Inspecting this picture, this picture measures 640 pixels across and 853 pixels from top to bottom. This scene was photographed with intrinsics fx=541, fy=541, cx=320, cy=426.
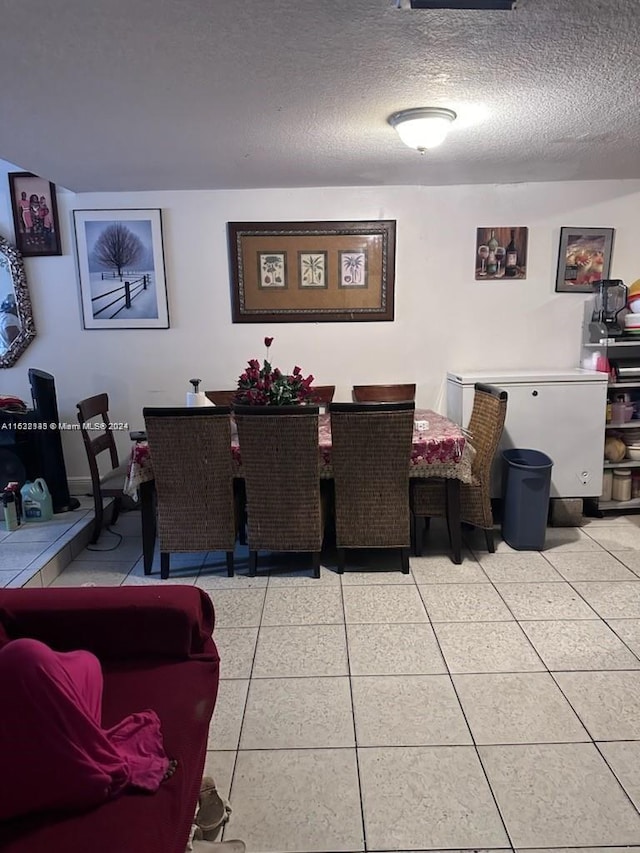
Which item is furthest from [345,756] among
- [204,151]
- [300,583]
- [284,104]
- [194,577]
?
[204,151]

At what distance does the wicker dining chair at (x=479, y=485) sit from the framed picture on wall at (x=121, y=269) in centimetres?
217

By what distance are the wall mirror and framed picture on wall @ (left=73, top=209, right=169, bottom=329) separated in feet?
1.26

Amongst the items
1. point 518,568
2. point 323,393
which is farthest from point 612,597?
point 323,393

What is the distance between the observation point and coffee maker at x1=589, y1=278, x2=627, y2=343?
364cm

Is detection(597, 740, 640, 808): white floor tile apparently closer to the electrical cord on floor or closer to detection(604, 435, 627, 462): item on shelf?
detection(604, 435, 627, 462): item on shelf

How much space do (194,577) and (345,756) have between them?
59.1 inches

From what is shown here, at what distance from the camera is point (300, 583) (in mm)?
2863

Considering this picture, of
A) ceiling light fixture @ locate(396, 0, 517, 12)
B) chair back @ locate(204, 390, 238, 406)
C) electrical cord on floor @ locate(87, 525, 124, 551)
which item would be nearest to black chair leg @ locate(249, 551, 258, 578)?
electrical cord on floor @ locate(87, 525, 124, 551)

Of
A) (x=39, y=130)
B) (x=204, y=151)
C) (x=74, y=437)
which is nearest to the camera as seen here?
(x=39, y=130)

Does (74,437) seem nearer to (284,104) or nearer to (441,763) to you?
(284,104)

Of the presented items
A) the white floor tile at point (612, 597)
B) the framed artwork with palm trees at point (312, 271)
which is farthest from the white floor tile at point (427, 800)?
the framed artwork with palm trees at point (312, 271)

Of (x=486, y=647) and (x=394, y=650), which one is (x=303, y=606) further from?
(x=486, y=647)

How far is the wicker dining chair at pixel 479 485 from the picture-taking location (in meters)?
3.02

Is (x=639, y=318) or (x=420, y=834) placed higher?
(x=639, y=318)
